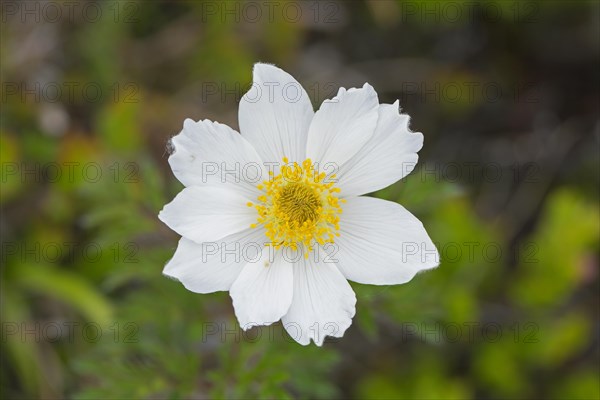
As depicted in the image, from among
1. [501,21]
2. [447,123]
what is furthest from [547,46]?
[447,123]

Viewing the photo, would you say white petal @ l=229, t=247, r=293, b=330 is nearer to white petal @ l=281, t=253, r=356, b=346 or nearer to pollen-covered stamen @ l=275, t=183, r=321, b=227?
white petal @ l=281, t=253, r=356, b=346

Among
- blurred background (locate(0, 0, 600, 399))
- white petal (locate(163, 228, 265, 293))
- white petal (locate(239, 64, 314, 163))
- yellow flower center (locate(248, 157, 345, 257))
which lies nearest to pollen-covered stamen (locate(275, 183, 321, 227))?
yellow flower center (locate(248, 157, 345, 257))

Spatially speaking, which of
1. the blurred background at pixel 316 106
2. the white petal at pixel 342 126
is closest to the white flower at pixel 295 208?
the white petal at pixel 342 126

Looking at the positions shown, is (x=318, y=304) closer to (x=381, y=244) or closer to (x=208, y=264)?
(x=381, y=244)

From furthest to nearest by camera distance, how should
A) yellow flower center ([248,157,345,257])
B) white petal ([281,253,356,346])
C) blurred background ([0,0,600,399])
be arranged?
blurred background ([0,0,600,399]), yellow flower center ([248,157,345,257]), white petal ([281,253,356,346])

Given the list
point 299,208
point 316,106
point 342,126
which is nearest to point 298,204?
point 299,208

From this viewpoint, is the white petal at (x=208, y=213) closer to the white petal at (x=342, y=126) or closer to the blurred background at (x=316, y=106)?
the white petal at (x=342, y=126)
